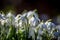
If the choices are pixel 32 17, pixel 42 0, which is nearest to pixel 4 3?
pixel 42 0

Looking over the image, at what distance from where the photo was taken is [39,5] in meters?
4.20

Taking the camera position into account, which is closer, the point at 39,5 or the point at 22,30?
the point at 22,30

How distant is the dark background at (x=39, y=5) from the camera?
163 inches

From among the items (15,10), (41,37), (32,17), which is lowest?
(41,37)

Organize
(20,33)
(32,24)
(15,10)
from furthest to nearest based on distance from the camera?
(15,10) → (32,24) → (20,33)

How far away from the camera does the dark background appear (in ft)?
13.6

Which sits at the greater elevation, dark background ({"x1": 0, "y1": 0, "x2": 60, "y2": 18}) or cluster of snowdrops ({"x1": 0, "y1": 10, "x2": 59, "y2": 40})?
dark background ({"x1": 0, "y1": 0, "x2": 60, "y2": 18})

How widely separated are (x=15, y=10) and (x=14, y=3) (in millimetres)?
259

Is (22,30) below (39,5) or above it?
below

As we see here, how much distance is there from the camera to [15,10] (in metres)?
4.12

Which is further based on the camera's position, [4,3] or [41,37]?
[4,3]

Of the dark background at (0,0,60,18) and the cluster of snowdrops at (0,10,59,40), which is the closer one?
the cluster of snowdrops at (0,10,59,40)

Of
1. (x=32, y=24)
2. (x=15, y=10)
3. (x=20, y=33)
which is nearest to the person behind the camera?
(x=20, y=33)

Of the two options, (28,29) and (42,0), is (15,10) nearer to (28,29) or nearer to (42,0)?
(42,0)
